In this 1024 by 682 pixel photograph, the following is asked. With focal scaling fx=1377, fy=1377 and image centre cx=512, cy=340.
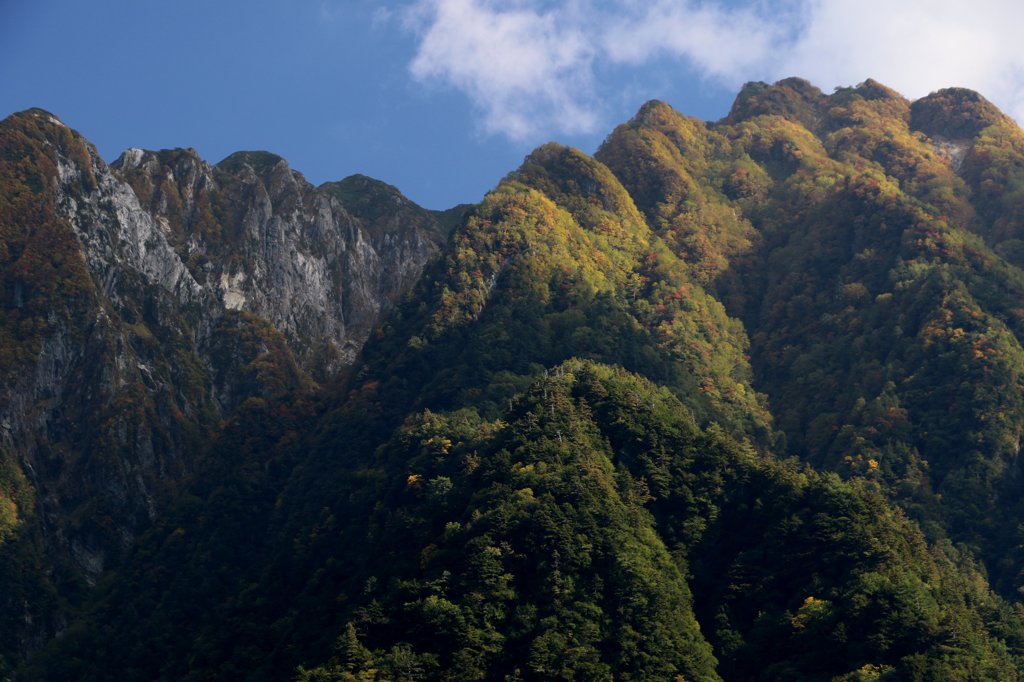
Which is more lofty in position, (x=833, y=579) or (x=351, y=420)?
(x=351, y=420)

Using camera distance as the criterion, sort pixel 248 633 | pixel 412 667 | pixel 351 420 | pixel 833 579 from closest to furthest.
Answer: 1. pixel 412 667
2. pixel 833 579
3. pixel 248 633
4. pixel 351 420

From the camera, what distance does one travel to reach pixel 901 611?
395 feet

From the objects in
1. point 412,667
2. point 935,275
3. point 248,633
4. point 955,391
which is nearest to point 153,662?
point 248,633

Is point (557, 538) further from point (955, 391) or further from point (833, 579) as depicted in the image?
point (955, 391)

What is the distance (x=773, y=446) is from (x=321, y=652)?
3052 inches

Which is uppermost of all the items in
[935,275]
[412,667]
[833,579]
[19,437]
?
[935,275]

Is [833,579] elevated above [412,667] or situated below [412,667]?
above

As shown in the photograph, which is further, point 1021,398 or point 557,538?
point 1021,398

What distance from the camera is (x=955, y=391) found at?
574 feet

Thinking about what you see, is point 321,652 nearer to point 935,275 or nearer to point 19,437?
point 19,437

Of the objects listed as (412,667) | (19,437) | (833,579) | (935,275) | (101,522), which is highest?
(935,275)

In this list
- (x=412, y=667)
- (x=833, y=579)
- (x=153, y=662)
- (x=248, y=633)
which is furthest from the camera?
(x=153, y=662)

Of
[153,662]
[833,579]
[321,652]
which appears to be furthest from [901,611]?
[153,662]

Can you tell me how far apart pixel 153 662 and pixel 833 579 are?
73710 mm
